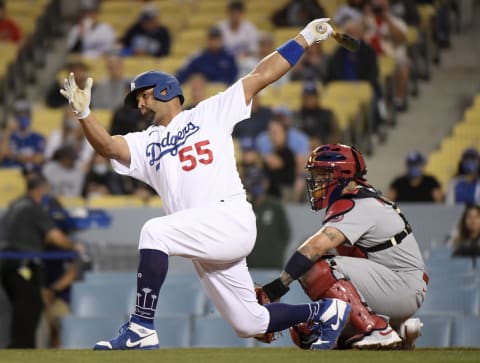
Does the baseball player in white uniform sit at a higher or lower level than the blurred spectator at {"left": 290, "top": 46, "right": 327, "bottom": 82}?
lower

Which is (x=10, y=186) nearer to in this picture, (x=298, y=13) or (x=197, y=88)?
(x=197, y=88)

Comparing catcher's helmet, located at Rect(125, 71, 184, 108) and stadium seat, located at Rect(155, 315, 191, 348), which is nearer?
catcher's helmet, located at Rect(125, 71, 184, 108)

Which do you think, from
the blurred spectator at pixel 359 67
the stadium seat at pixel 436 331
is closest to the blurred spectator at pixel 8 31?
the blurred spectator at pixel 359 67

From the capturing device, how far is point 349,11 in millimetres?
14820

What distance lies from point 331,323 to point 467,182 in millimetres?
5293

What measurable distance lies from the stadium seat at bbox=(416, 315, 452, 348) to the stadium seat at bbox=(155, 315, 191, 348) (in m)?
1.72

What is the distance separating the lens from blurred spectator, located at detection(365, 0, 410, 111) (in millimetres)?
14648

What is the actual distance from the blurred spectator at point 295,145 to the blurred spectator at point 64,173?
6.43 ft

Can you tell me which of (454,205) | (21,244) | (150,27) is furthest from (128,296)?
(150,27)

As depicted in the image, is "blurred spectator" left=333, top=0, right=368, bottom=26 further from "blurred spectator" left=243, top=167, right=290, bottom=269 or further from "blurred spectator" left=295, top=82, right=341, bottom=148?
"blurred spectator" left=243, top=167, right=290, bottom=269

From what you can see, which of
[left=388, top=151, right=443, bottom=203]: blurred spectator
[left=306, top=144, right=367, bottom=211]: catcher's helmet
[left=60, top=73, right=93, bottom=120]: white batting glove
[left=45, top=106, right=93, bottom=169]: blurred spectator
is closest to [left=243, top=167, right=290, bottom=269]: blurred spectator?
[left=388, top=151, right=443, bottom=203]: blurred spectator

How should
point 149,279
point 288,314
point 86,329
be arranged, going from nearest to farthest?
point 149,279 < point 288,314 < point 86,329

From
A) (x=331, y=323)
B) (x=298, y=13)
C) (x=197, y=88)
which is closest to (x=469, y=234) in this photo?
(x=197, y=88)

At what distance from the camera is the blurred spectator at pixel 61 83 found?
14.9 metres
